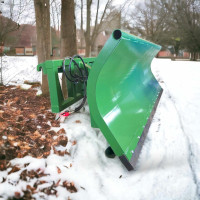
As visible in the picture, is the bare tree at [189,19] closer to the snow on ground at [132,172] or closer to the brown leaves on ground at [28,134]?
the snow on ground at [132,172]

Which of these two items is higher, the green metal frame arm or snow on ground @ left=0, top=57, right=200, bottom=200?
the green metal frame arm

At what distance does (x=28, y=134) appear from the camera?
8.76 ft

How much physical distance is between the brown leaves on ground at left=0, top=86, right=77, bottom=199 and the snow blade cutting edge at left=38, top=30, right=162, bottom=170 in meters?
0.41

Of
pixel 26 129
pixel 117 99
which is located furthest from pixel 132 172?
pixel 26 129

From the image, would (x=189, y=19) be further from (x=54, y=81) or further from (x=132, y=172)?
(x=132, y=172)

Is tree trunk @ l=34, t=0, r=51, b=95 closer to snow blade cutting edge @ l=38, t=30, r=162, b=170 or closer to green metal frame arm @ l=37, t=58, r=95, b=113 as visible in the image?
snow blade cutting edge @ l=38, t=30, r=162, b=170

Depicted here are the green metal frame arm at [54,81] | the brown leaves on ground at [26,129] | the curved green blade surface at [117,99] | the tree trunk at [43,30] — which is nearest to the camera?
the curved green blade surface at [117,99]

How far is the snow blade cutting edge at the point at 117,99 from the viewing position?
1.99 m

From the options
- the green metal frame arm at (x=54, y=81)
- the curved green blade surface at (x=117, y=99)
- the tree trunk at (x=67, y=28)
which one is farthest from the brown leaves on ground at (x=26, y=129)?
the tree trunk at (x=67, y=28)

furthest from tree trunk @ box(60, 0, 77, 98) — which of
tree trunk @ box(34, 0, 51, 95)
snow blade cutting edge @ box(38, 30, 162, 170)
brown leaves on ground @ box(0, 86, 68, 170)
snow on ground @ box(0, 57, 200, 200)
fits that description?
snow on ground @ box(0, 57, 200, 200)

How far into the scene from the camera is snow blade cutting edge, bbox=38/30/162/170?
6.53 ft

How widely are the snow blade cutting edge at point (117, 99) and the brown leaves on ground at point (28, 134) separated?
405 mm

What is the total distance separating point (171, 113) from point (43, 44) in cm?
304

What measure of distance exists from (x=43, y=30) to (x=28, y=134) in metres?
2.59
